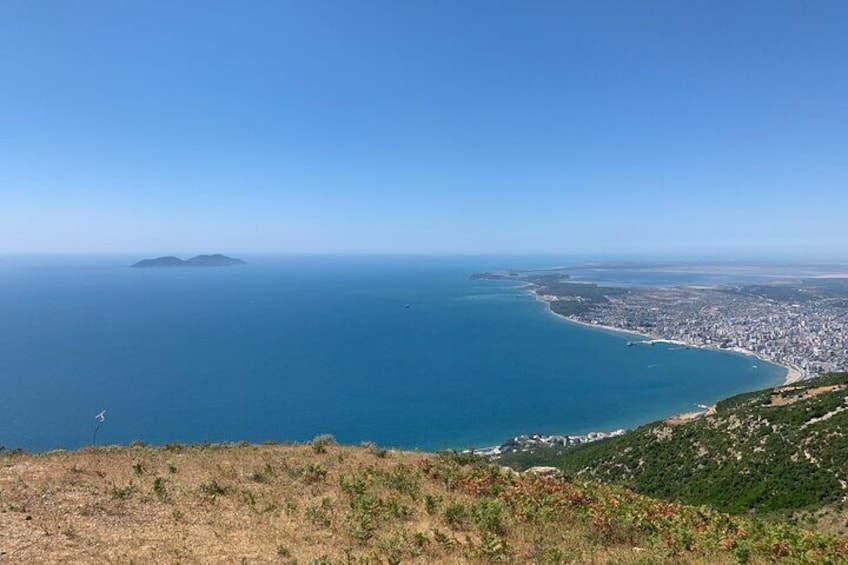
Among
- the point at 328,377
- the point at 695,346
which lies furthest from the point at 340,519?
the point at 695,346

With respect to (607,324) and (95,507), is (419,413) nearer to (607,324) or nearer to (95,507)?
(95,507)

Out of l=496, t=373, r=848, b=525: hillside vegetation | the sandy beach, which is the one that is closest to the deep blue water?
the sandy beach

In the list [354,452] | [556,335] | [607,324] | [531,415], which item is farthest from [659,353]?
[354,452]

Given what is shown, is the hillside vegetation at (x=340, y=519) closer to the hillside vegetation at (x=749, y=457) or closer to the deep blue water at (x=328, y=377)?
the hillside vegetation at (x=749, y=457)

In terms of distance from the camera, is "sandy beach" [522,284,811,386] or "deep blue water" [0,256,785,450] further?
"sandy beach" [522,284,811,386]

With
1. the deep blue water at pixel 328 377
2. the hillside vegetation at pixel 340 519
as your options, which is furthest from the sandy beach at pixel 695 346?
the hillside vegetation at pixel 340 519

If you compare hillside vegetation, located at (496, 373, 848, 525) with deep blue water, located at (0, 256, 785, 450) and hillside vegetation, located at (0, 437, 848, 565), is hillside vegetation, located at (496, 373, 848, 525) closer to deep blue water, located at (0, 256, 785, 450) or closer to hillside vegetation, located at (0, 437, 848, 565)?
hillside vegetation, located at (0, 437, 848, 565)

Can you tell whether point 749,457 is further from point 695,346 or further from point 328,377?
point 695,346
